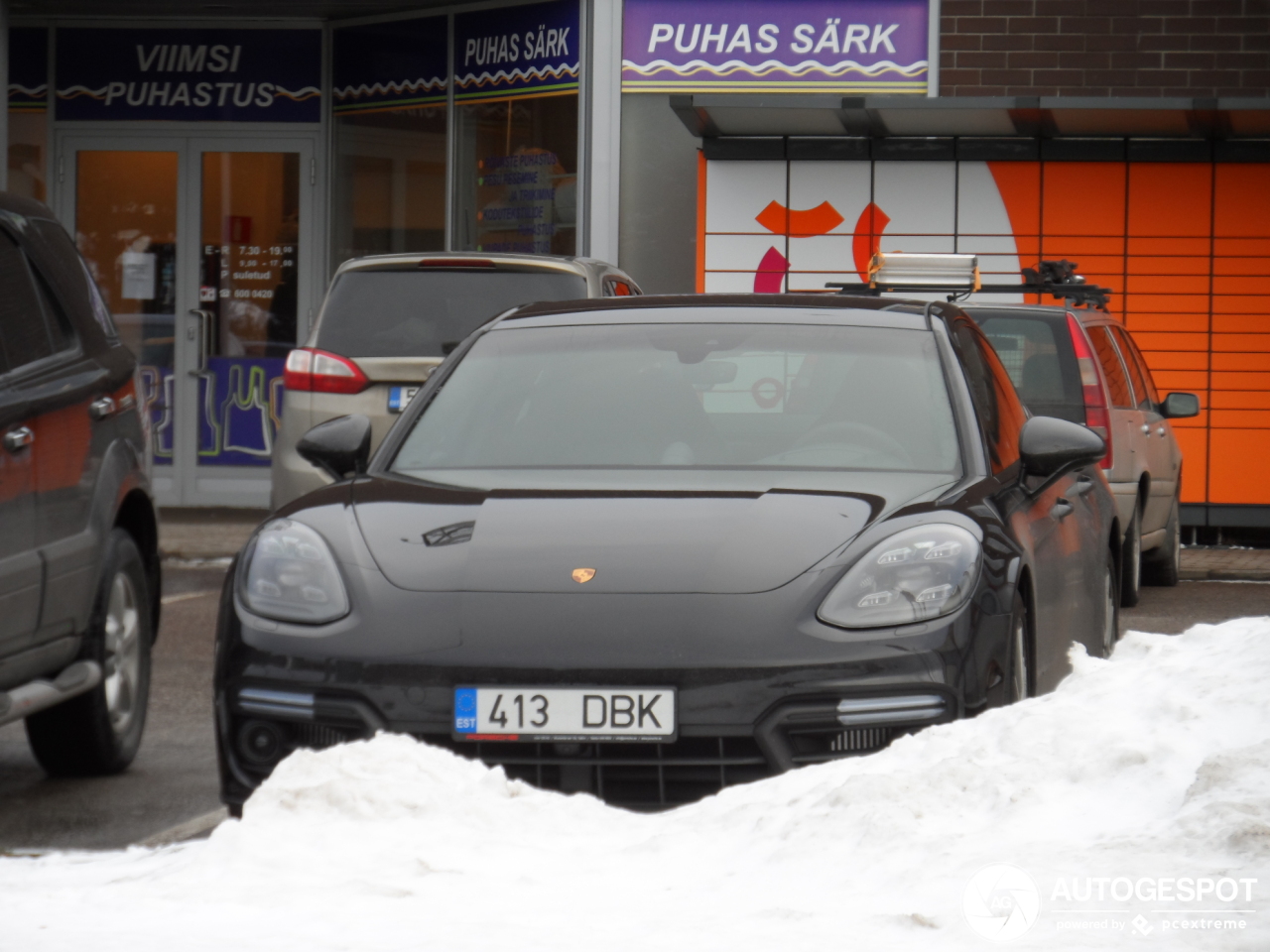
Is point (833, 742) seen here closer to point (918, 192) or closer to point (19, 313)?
point (19, 313)

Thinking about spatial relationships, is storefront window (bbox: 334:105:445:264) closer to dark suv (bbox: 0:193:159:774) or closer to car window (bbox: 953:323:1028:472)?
dark suv (bbox: 0:193:159:774)

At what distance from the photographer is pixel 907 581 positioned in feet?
13.5

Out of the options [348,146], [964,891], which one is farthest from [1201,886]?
[348,146]

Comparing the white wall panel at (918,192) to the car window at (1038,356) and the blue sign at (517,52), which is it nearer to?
the blue sign at (517,52)

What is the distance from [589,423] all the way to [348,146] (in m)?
11.2

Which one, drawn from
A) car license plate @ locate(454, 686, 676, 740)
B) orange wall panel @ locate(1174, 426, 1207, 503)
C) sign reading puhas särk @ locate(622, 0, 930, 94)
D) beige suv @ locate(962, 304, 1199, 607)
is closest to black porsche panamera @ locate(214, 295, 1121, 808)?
car license plate @ locate(454, 686, 676, 740)

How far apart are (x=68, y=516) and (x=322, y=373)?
150 inches

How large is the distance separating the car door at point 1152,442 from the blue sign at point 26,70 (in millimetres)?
9749

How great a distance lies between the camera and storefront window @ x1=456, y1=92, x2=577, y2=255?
14570 mm

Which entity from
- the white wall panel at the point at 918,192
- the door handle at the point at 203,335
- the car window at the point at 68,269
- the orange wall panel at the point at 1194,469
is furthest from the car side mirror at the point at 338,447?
the door handle at the point at 203,335

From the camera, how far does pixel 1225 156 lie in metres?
13.7

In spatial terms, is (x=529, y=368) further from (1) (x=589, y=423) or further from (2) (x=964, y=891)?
(2) (x=964, y=891)

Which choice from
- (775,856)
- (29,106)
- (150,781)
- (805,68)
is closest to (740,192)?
(805,68)

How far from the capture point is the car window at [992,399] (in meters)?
5.12
